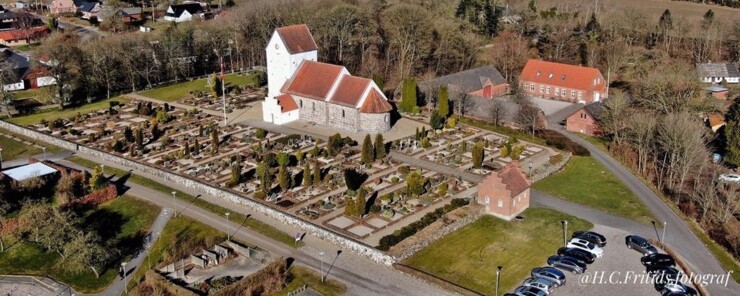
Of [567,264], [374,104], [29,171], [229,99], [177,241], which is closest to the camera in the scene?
[567,264]

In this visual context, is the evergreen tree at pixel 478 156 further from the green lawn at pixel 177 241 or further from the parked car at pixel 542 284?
the green lawn at pixel 177 241

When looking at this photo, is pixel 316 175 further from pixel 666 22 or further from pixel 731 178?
pixel 666 22

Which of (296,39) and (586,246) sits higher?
(296,39)

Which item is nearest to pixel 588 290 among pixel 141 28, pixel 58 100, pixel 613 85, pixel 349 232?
pixel 349 232

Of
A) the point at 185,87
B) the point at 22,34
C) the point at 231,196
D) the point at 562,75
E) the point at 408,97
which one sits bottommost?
the point at 231,196

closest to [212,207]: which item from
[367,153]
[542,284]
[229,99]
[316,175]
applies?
[316,175]

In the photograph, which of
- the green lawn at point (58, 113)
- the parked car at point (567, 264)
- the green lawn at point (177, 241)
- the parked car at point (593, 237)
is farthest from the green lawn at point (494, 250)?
the green lawn at point (58, 113)

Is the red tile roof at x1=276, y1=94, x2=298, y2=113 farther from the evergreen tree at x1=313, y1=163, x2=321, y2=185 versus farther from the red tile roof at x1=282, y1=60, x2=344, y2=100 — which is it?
the evergreen tree at x1=313, y1=163, x2=321, y2=185

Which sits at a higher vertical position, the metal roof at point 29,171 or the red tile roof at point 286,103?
the red tile roof at point 286,103
